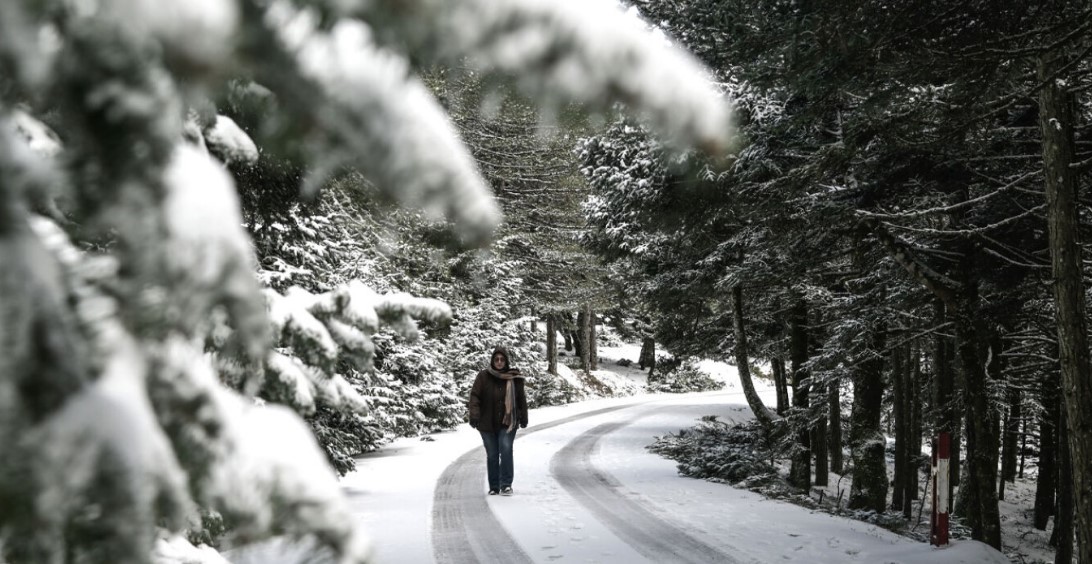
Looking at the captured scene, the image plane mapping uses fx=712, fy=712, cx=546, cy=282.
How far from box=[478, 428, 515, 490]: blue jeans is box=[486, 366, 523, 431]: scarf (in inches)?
4.5

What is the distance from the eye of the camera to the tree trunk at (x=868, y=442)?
38.3ft

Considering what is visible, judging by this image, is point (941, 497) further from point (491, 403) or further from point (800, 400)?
point (800, 400)

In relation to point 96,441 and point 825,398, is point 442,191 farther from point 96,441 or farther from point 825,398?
point 825,398

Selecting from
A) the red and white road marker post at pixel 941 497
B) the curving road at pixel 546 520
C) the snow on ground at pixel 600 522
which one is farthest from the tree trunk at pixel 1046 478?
the curving road at pixel 546 520

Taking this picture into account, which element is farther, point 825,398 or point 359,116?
point 825,398

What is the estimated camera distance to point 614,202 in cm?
1008

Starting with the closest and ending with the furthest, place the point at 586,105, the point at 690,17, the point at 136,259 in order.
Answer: the point at 136,259 < the point at 586,105 < the point at 690,17

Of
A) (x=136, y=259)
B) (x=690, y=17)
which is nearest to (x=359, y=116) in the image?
(x=136, y=259)

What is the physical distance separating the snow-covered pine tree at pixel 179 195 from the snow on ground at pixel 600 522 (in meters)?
2.39

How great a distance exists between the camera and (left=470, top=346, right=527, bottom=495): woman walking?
891 centimetres

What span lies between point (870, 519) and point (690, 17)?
6435 mm

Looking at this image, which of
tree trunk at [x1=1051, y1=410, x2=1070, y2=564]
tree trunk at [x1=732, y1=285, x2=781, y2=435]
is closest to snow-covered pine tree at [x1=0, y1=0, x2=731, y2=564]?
tree trunk at [x1=1051, y1=410, x2=1070, y2=564]

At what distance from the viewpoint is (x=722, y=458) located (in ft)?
36.9

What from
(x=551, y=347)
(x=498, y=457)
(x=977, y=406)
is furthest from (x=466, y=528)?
(x=551, y=347)
